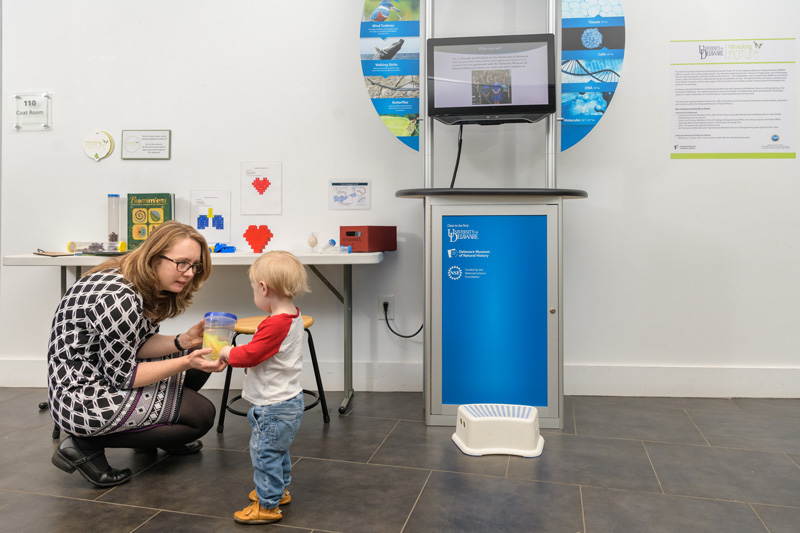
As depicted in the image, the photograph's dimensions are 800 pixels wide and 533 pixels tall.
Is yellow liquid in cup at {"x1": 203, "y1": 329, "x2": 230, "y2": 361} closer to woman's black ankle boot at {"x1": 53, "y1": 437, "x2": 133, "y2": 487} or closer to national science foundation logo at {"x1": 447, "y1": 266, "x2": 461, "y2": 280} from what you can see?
woman's black ankle boot at {"x1": 53, "y1": 437, "x2": 133, "y2": 487}

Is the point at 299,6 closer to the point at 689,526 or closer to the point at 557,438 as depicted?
the point at 557,438

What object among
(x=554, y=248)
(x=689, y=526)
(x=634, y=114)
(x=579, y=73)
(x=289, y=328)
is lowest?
(x=689, y=526)

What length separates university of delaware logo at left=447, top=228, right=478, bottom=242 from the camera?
2639 mm

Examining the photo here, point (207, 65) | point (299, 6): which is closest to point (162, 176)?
point (207, 65)

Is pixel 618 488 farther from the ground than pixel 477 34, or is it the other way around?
pixel 477 34

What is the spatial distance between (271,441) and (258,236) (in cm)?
169

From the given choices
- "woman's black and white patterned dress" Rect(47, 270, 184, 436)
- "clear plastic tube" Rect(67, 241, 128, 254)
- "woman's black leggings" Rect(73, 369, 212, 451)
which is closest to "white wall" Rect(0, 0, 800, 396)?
"clear plastic tube" Rect(67, 241, 128, 254)

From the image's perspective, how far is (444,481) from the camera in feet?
6.88

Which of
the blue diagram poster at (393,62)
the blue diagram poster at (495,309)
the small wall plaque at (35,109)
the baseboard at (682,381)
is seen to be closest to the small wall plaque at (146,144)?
the small wall plaque at (35,109)

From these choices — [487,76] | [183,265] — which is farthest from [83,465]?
[487,76]

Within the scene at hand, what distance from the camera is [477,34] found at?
313 cm

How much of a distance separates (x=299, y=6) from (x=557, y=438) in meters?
2.42

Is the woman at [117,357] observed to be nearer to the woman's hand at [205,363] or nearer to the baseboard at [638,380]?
the woman's hand at [205,363]

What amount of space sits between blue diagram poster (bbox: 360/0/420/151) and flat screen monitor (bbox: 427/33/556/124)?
406mm
